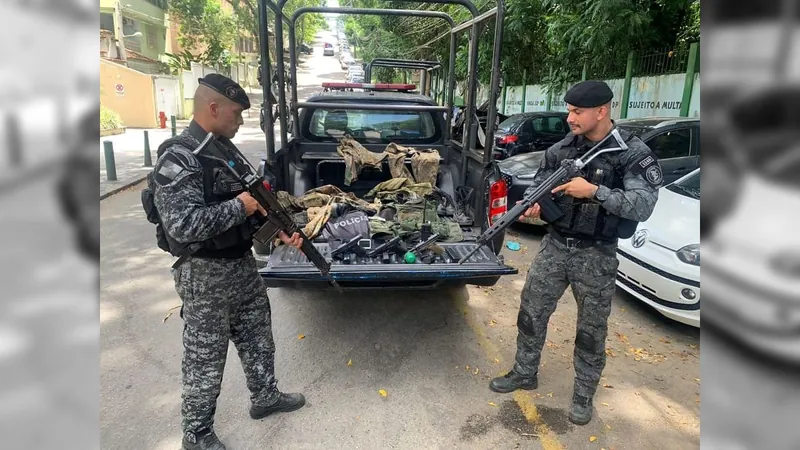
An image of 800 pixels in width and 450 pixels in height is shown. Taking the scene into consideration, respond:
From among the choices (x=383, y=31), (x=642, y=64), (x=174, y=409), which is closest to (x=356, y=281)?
(x=174, y=409)

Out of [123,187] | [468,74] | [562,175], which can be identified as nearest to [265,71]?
[468,74]

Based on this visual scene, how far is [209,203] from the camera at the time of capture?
2.13 metres

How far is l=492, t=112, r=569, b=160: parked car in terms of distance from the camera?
934cm

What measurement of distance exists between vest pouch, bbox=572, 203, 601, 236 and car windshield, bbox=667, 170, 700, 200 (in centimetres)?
213

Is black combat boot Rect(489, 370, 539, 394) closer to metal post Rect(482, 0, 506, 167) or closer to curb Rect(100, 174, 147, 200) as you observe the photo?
metal post Rect(482, 0, 506, 167)

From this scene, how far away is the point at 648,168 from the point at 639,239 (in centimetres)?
168

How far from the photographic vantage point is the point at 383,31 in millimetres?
19875

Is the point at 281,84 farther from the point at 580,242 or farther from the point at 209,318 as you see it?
the point at 580,242

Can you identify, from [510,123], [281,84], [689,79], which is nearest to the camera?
[281,84]

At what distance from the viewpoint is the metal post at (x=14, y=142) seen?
39 cm

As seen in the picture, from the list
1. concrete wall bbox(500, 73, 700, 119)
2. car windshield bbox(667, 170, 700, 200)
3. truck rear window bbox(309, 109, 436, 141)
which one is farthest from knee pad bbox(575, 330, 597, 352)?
concrete wall bbox(500, 73, 700, 119)

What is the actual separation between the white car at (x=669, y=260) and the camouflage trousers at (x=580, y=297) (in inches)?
45.3

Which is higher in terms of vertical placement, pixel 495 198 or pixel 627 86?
pixel 627 86

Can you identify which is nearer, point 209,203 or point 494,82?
point 209,203
